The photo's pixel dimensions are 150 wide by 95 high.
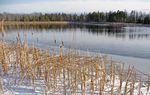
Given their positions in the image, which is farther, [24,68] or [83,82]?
[24,68]

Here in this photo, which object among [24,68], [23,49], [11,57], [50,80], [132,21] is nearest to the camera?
[50,80]

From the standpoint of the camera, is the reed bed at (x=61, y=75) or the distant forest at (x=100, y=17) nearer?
the reed bed at (x=61, y=75)

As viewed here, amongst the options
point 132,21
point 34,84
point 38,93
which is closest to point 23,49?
point 34,84

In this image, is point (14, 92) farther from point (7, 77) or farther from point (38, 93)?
point (7, 77)

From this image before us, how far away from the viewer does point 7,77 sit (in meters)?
4.87

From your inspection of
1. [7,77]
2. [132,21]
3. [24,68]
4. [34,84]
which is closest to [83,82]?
[34,84]

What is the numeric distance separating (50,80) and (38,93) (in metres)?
0.29

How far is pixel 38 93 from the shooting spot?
416 cm

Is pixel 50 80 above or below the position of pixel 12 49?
below

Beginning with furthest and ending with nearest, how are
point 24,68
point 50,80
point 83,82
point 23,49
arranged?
point 23,49
point 24,68
point 50,80
point 83,82

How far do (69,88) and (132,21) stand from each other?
2821 inches

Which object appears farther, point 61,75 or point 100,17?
point 100,17

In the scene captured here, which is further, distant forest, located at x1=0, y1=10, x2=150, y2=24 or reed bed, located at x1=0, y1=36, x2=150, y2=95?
distant forest, located at x1=0, y1=10, x2=150, y2=24

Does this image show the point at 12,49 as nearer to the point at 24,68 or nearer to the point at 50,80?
the point at 24,68
